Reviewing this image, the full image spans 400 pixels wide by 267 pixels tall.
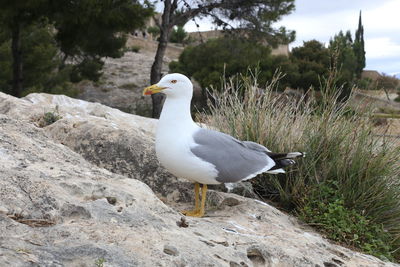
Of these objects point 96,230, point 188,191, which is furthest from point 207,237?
point 188,191

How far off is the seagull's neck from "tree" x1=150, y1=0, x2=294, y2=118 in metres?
10.5

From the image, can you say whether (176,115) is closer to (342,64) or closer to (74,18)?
(342,64)

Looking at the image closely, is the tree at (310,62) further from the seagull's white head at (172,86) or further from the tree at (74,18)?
the seagull's white head at (172,86)

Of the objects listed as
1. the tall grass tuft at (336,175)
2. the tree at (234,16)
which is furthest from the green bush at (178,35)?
the tall grass tuft at (336,175)

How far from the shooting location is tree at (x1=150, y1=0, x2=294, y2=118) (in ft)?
45.7

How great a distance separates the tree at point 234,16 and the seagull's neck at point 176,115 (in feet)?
34.5

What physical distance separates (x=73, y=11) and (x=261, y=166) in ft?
27.5

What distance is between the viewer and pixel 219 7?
14.4 metres

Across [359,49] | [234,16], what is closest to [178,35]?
[359,49]

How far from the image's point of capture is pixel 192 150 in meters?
3.03

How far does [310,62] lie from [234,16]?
8.62 metres

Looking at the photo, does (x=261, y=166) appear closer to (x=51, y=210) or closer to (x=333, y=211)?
(x=333, y=211)

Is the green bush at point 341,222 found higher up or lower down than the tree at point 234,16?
lower down

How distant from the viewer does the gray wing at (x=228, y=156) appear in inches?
121
